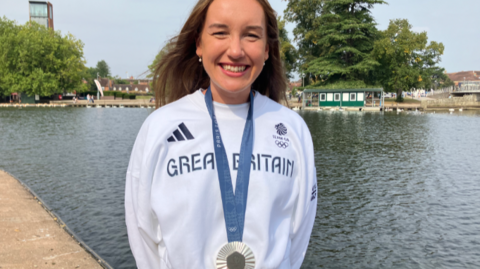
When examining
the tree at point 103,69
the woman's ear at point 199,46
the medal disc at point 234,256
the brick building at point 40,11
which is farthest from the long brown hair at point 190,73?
the tree at point 103,69

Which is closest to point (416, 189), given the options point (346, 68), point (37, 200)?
point (37, 200)

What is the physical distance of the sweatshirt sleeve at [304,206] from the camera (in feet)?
6.27

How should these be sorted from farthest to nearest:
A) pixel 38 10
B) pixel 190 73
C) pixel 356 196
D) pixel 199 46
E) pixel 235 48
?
pixel 38 10 < pixel 356 196 < pixel 190 73 < pixel 199 46 < pixel 235 48

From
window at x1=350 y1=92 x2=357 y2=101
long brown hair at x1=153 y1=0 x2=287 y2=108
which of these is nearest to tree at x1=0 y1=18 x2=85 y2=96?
window at x1=350 y1=92 x2=357 y2=101

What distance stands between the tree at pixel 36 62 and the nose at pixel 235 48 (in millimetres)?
70100

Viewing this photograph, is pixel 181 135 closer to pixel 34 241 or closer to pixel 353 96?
pixel 34 241

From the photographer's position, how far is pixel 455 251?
7816 millimetres

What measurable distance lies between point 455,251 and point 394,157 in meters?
10.3

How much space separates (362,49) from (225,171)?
196 ft

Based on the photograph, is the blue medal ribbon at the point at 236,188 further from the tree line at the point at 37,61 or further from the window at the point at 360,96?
the tree line at the point at 37,61

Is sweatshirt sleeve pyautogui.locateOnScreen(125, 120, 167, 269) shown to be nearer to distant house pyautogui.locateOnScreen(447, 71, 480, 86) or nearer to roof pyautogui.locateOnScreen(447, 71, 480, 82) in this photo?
distant house pyautogui.locateOnScreen(447, 71, 480, 86)

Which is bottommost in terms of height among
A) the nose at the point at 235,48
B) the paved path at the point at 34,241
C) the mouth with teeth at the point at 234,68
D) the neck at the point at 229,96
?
the paved path at the point at 34,241

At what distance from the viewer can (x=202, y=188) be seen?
5.70ft

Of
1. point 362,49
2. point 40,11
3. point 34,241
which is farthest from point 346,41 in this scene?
point 40,11
